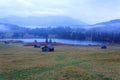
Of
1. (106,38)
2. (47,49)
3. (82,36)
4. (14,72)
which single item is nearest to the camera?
(14,72)

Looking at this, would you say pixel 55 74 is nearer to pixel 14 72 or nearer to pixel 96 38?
pixel 14 72

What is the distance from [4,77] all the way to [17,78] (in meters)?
1.75

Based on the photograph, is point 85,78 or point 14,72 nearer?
point 85,78

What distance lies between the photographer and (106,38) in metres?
164

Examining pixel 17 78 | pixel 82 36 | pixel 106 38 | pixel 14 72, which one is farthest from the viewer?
pixel 82 36

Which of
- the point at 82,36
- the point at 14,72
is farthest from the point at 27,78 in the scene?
the point at 82,36

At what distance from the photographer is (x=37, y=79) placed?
24.0 m

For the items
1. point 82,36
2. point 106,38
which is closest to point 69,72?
point 106,38

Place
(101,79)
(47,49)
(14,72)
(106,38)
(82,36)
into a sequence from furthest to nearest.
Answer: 1. (82,36)
2. (106,38)
3. (47,49)
4. (14,72)
5. (101,79)

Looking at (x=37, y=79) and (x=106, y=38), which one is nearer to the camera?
(x=37, y=79)

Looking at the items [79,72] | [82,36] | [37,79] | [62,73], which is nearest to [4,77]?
[37,79]

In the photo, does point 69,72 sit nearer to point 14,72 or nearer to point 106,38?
point 14,72

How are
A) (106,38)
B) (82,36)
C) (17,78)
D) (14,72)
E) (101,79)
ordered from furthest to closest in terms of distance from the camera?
(82,36) → (106,38) → (14,72) → (17,78) → (101,79)

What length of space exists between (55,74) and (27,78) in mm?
2775
